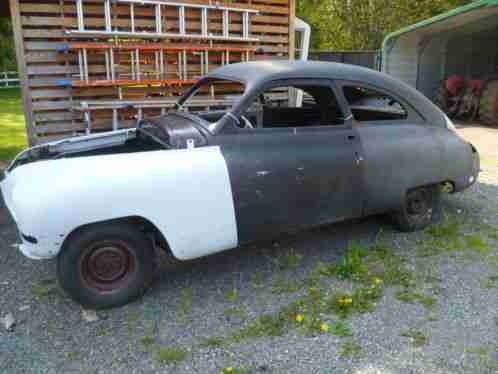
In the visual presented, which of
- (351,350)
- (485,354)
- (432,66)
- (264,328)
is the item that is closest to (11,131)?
(264,328)

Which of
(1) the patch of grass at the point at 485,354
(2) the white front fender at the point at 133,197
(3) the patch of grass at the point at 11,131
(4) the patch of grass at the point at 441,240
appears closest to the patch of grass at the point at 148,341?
(2) the white front fender at the point at 133,197

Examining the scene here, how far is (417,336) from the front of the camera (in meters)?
3.15

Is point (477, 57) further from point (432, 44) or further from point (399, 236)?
point (399, 236)

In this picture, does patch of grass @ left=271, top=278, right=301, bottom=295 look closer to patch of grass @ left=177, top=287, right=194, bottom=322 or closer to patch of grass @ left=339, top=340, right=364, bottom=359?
patch of grass @ left=177, top=287, right=194, bottom=322

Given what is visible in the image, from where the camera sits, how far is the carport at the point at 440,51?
13.9m

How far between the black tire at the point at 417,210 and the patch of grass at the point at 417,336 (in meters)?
1.80

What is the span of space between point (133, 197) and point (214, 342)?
1129mm

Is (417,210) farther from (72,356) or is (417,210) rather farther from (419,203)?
(72,356)

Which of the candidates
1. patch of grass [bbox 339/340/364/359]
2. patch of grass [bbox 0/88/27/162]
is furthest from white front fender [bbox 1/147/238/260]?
patch of grass [bbox 0/88/27/162]

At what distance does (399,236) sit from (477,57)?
14271 mm

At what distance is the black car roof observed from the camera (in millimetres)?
4016

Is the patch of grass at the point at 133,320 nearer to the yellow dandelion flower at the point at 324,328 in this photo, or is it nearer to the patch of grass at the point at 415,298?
the yellow dandelion flower at the point at 324,328

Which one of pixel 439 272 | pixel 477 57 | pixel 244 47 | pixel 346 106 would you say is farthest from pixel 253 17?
pixel 477 57

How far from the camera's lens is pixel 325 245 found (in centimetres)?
464
